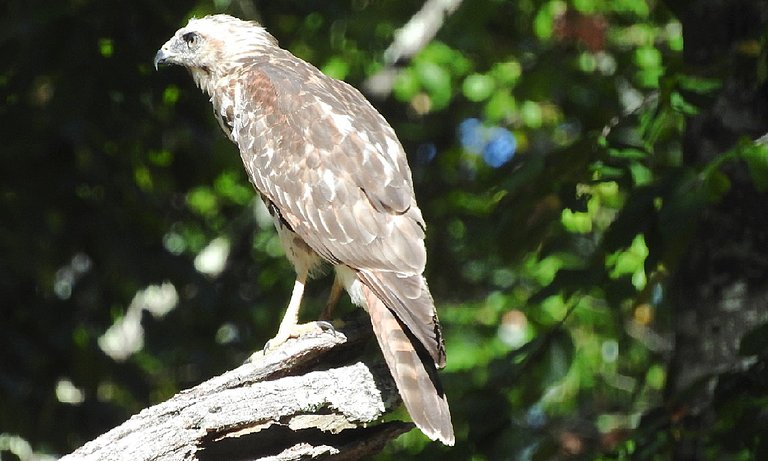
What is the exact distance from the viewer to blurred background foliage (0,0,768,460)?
12.4 ft

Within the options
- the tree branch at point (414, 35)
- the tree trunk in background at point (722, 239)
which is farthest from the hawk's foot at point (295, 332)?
the tree branch at point (414, 35)

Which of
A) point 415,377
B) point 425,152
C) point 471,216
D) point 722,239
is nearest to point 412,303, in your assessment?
point 415,377

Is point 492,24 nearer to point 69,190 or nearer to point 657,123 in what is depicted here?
point 69,190

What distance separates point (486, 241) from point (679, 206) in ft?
5.42

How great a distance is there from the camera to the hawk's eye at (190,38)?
195 inches

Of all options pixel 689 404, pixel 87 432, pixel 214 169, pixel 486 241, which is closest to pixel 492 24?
pixel 214 169

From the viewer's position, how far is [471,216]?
6531 mm

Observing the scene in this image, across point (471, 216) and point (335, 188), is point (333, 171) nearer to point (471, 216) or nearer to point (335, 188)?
point (335, 188)

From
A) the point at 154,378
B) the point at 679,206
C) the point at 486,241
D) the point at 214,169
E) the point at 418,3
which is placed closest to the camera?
the point at 679,206

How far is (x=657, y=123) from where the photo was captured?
373 centimetres

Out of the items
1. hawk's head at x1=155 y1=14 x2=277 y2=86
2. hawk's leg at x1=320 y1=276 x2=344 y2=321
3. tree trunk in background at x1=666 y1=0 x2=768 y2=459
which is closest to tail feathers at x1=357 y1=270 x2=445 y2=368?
hawk's leg at x1=320 y1=276 x2=344 y2=321

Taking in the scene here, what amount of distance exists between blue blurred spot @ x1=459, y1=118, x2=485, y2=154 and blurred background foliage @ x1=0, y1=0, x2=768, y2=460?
3 centimetres

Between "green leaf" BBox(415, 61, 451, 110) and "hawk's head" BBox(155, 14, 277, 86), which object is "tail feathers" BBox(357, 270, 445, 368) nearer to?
"hawk's head" BBox(155, 14, 277, 86)

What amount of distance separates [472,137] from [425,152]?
0.43 m
